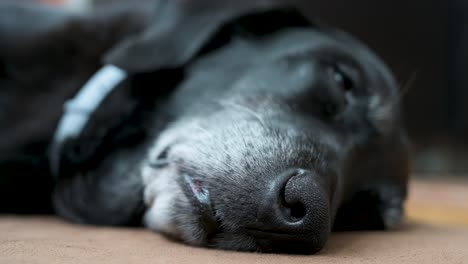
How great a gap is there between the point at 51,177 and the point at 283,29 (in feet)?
3.30

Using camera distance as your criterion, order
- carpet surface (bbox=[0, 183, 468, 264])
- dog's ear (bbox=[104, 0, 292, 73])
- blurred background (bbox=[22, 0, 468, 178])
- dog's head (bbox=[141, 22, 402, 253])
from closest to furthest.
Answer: carpet surface (bbox=[0, 183, 468, 264]), dog's head (bbox=[141, 22, 402, 253]), dog's ear (bbox=[104, 0, 292, 73]), blurred background (bbox=[22, 0, 468, 178])

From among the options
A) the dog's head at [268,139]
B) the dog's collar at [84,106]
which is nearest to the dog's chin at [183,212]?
the dog's head at [268,139]

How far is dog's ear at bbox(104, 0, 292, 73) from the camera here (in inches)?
78.5

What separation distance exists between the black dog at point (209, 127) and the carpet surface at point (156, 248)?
0.22 ft

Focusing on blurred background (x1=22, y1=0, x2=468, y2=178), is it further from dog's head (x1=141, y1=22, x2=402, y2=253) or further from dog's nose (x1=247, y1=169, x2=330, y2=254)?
dog's nose (x1=247, y1=169, x2=330, y2=254)

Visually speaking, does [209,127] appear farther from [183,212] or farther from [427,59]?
[427,59]

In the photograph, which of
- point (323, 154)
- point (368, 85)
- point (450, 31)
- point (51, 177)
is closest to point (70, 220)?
point (51, 177)

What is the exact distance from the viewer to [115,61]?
1965 millimetres

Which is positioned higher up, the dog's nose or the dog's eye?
the dog's eye

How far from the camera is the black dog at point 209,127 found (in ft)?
4.88

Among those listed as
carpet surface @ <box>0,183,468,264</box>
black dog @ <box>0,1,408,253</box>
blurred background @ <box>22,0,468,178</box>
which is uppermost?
blurred background @ <box>22,0,468,178</box>

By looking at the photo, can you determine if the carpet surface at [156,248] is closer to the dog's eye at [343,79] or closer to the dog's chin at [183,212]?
the dog's chin at [183,212]

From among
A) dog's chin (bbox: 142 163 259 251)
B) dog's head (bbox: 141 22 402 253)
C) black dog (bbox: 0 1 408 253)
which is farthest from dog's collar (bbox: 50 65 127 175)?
dog's chin (bbox: 142 163 259 251)

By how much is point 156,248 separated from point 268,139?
15.8 inches
